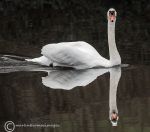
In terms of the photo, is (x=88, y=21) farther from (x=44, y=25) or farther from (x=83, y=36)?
(x=83, y=36)

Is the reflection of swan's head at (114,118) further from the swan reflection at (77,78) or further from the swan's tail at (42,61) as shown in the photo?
the swan's tail at (42,61)

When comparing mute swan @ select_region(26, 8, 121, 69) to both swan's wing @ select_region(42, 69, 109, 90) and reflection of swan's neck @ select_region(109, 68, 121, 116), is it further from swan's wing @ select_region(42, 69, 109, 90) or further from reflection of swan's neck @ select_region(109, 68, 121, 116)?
reflection of swan's neck @ select_region(109, 68, 121, 116)

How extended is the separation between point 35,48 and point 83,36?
1826 mm

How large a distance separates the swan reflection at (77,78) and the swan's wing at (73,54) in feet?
0.62

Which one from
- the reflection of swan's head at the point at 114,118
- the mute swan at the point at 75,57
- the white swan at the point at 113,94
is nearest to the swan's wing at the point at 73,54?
the mute swan at the point at 75,57

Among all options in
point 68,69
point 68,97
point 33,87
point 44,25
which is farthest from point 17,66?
point 44,25

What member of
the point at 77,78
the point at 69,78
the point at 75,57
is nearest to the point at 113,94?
the point at 77,78

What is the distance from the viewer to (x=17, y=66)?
563 inches

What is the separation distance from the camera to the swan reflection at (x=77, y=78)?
1248 centimetres

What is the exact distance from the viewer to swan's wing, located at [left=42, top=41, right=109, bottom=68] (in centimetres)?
1398

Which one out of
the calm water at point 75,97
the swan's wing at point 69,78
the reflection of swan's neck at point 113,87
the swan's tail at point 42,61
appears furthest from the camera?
the swan's tail at point 42,61

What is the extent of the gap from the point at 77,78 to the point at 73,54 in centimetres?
97

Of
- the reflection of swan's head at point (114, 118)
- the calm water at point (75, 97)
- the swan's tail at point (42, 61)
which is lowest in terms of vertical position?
the reflection of swan's head at point (114, 118)
